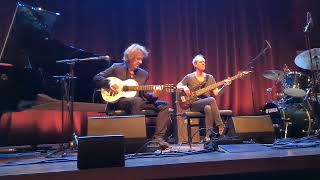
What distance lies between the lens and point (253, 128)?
361 cm

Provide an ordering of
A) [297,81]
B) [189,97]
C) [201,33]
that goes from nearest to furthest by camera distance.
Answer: [297,81]
[189,97]
[201,33]

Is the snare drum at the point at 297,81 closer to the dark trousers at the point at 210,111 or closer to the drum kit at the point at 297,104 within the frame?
the drum kit at the point at 297,104

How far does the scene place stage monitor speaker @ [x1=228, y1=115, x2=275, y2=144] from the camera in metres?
3.56

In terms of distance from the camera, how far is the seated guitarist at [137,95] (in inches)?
193

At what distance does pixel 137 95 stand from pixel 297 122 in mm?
2304

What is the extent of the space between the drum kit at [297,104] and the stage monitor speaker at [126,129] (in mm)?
2903

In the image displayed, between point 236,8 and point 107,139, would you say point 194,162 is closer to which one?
point 107,139

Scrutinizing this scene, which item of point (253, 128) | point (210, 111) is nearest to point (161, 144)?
point (253, 128)

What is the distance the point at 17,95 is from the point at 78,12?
337cm

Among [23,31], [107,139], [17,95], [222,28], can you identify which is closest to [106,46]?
[222,28]

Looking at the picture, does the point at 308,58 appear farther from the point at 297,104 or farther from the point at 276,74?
the point at 297,104

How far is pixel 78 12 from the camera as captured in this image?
6.65 meters

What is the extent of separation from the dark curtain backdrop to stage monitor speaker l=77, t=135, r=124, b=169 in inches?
180

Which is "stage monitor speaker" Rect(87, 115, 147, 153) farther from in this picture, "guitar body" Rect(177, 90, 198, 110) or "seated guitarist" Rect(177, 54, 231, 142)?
"guitar body" Rect(177, 90, 198, 110)
